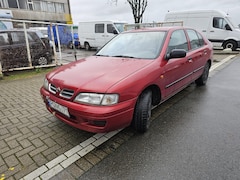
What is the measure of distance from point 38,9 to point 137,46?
94.1 feet

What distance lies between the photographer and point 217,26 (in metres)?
12.3

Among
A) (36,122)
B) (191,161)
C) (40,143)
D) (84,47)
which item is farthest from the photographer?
(84,47)

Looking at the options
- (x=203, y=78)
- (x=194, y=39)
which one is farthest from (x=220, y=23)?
(x=194, y=39)

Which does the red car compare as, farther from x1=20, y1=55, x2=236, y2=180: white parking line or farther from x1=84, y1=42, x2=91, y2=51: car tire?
x1=84, y1=42, x2=91, y2=51: car tire

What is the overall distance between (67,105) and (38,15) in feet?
95.4

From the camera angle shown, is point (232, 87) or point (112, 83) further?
point (232, 87)

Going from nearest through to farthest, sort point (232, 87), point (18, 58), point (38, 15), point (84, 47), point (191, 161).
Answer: point (191, 161) → point (232, 87) → point (18, 58) → point (84, 47) → point (38, 15)

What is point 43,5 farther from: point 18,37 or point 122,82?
point 122,82

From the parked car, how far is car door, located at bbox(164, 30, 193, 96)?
5.81 m

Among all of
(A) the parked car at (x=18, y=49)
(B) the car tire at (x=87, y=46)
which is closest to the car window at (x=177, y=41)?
(A) the parked car at (x=18, y=49)

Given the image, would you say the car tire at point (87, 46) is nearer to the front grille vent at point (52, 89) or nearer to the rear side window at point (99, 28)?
the rear side window at point (99, 28)

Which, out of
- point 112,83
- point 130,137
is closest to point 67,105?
point 112,83

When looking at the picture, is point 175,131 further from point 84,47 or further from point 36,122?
point 84,47

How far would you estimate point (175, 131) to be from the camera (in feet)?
9.34
